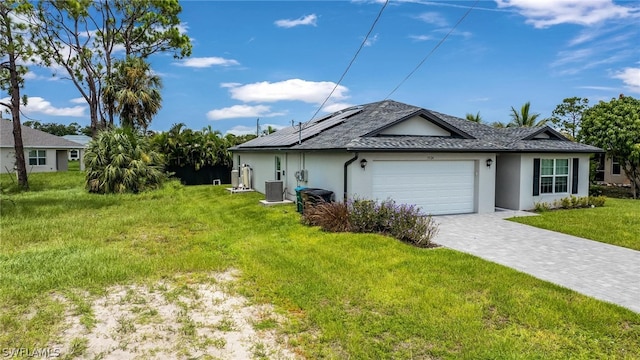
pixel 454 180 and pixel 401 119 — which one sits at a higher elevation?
pixel 401 119

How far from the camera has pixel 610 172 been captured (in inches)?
1025

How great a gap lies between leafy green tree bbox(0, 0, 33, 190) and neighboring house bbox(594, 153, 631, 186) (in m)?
31.7

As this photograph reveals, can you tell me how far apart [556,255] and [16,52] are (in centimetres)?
2333

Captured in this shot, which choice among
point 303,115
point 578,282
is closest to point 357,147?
point 578,282

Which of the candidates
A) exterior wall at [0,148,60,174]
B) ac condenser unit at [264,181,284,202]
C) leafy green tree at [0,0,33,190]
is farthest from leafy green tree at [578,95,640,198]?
exterior wall at [0,148,60,174]

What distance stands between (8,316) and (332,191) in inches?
345

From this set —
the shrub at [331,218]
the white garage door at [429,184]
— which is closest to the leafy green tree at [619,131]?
the white garage door at [429,184]

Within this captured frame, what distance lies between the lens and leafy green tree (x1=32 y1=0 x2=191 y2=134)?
27156 mm

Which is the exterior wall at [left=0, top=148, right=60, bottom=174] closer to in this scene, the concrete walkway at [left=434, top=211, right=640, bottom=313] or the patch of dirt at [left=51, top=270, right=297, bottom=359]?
the patch of dirt at [left=51, top=270, right=297, bottom=359]

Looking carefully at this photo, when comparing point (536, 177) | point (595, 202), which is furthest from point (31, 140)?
point (595, 202)

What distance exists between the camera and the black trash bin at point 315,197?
1178 cm

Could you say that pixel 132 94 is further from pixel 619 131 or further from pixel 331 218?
pixel 619 131

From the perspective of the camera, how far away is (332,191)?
12.5m

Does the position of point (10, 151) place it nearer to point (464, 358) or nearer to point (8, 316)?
point (8, 316)
